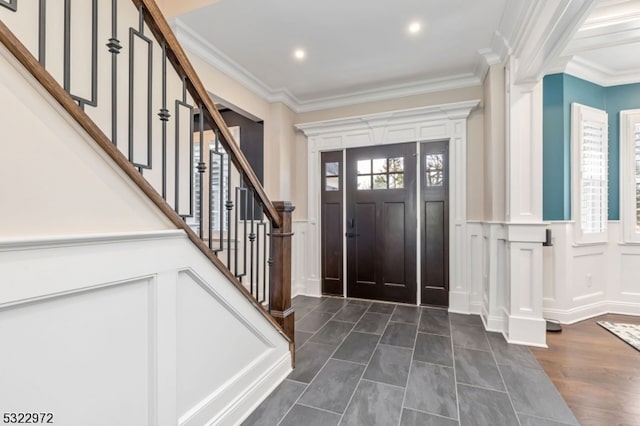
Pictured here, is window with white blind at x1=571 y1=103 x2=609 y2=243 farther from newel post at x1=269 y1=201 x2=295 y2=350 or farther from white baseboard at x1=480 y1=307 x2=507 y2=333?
newel post at x1=269 y1=201 x2=295 y2=350

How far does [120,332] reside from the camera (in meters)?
1.09

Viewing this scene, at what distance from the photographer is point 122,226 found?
1.09 metres

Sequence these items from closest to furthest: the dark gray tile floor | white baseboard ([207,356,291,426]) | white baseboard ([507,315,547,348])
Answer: white baseboard ([207,356,291,426]) < the dark gray tile floor < white baseboard ([507,315,547,348])

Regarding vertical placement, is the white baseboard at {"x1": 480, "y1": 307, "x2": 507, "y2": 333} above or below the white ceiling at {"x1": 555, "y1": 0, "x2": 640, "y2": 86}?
below

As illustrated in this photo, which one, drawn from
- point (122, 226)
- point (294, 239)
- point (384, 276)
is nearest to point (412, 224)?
point (384, 276)

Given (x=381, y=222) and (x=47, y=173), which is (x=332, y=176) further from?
(x=47, y=173)

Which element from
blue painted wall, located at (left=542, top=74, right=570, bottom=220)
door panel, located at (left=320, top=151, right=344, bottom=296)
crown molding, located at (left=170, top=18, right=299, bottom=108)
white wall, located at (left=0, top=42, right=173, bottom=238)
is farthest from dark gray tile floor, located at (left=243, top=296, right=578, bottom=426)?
crown molding, located at (left=170, top=18, right=299, bottom=108)

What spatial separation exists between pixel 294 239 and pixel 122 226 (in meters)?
3.17

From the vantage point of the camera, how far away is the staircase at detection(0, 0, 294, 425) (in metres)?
0.86

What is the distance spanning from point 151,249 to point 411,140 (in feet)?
10.6

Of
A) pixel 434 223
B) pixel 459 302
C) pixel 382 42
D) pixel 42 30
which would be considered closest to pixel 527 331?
pixel 459 302

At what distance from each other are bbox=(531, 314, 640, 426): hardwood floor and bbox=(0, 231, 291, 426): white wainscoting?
2040mm

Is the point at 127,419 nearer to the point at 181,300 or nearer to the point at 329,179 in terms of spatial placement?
the point at 181,300

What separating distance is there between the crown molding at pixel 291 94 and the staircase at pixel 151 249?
451 mm
